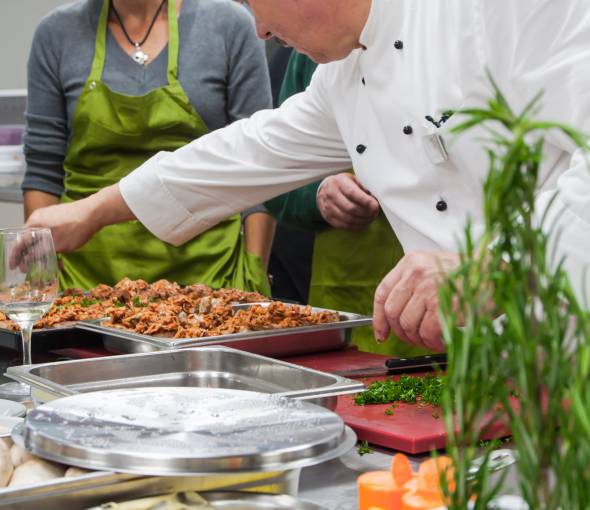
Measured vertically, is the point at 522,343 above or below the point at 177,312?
above

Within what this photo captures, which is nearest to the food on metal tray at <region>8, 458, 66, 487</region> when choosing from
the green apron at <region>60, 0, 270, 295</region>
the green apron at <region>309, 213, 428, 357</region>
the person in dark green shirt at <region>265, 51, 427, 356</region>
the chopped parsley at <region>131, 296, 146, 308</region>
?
the chopped parsley at <region>131, 296, 146, 308</region>

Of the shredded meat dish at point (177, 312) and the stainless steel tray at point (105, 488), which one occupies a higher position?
the stainless steel tray at point (105, 488)

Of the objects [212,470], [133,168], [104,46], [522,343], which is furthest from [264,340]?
[104,46]

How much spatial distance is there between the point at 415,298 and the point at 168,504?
655 mm

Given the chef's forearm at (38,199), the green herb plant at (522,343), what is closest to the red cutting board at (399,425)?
the green herb plant at (522,343)

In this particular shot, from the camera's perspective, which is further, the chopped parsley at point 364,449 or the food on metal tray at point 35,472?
the chopped parsley at point 364,449

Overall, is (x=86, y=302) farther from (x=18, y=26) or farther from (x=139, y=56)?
(x=18, y=26)

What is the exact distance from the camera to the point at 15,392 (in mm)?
1600

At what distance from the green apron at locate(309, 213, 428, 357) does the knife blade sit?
0.77 m

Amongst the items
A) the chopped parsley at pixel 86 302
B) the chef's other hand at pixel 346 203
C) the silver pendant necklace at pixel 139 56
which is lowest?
the chopped parsley at pixel 86 302

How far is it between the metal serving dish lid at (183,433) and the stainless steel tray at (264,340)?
644 mm

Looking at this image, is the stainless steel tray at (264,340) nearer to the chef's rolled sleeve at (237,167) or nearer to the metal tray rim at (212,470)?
the chef's rolled sleeve at (237,167)

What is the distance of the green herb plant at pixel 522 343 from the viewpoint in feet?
1.44

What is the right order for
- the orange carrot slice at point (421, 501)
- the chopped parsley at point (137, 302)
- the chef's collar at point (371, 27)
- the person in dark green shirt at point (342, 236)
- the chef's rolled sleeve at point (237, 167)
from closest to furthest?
the orange carrot slice at point (421, 501), the chef's collar at point (371, 27), the chopped parsley at point (137, 302), the chef's rolled sleeve at point (237, 167), the person in dark green shirt at point (342, 236)
